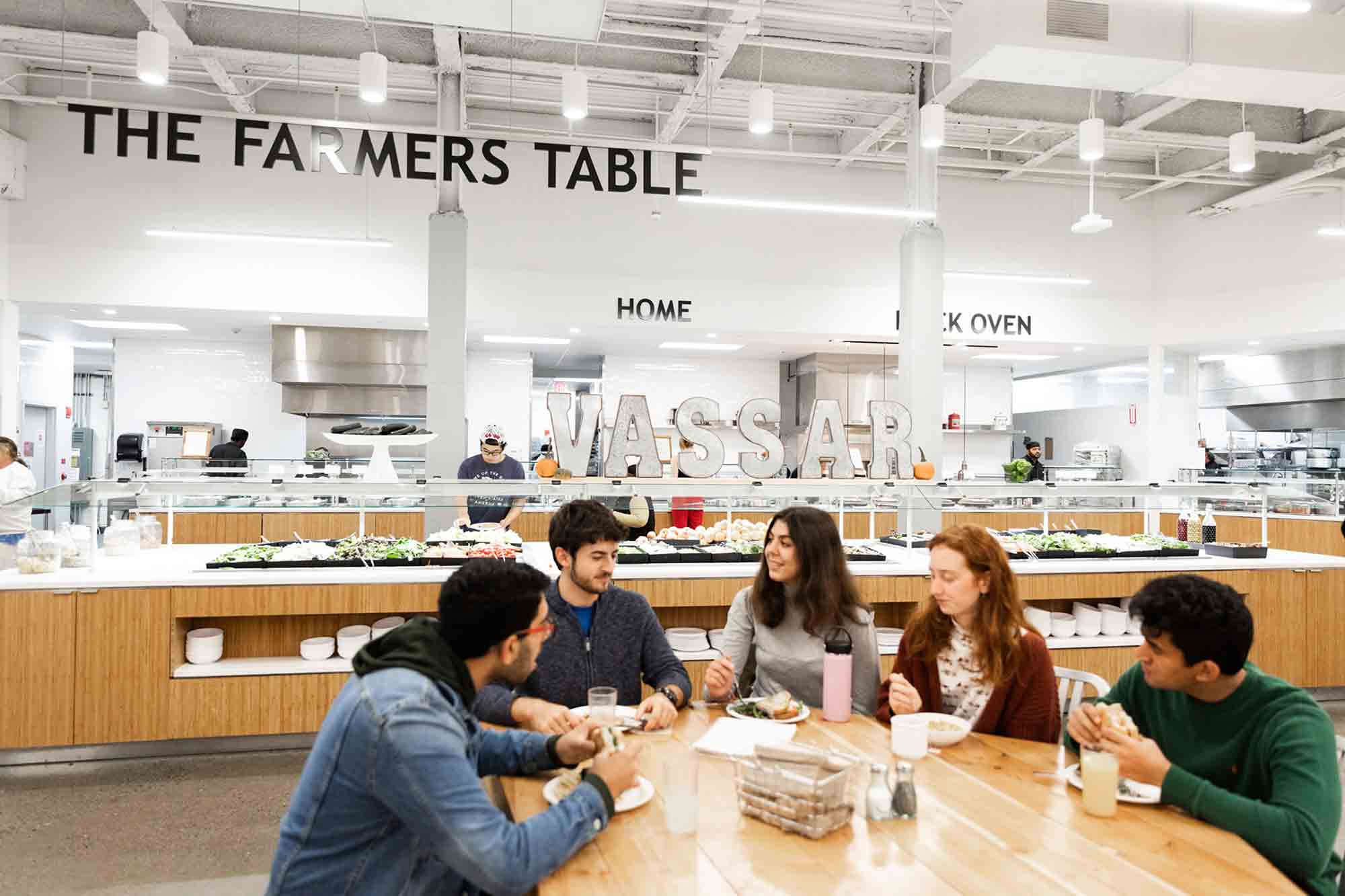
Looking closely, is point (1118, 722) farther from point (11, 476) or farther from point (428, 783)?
point (11, 476)

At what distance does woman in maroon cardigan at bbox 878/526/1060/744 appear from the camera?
2.48 metres

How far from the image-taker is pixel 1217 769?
194cm

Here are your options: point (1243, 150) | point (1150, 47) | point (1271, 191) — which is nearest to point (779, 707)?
point (1150, 47)

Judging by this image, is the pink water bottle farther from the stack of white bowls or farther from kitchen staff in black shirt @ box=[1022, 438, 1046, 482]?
kitchen staff in black shirt @ box=[1022, 438, 1046, 482]

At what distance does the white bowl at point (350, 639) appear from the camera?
14.0 ft

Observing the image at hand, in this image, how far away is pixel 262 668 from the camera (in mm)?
4172

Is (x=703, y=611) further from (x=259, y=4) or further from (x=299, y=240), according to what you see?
(x=299, y=240)

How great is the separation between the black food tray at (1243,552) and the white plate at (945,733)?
13.9 feet

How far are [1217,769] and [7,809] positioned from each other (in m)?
4.37

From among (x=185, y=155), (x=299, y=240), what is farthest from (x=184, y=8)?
(x=185, y=155)

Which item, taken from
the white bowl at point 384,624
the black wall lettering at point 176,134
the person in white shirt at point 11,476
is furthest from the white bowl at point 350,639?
the person in white shirt at point 11,476

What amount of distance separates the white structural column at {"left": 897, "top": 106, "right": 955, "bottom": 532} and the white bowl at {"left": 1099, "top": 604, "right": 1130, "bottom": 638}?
411 centimetres

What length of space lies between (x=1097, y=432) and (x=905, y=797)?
13.0 meters

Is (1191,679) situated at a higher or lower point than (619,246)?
lower
